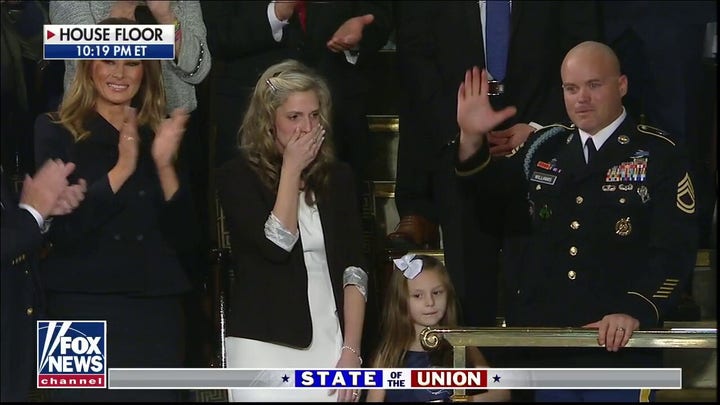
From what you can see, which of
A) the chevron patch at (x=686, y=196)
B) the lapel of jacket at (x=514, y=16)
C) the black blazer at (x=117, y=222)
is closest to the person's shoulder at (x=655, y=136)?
the chevron patch at (x=686, y=196)

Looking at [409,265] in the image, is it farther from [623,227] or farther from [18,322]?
[18,322]

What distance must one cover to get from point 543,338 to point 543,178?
543mm

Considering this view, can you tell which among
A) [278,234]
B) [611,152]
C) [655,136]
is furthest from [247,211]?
[655,136]

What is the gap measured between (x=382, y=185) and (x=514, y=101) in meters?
0.52

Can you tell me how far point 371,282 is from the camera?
4820 millimetres

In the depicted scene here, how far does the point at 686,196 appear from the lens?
4.83 metres

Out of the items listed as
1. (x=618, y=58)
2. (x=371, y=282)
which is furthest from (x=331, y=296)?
(x=618, y=58)

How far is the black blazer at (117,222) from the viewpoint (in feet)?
15.8

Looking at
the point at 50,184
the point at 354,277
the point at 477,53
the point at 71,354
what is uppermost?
the point at 477,53

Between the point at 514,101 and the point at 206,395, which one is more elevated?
the point at 514,101

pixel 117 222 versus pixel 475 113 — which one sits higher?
pixel 475 113

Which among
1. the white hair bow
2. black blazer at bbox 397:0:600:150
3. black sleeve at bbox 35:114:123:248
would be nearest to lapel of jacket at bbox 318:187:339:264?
the white hair bow

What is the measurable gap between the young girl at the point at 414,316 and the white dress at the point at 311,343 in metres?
0.17

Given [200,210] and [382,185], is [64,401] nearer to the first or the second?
[200,210]
